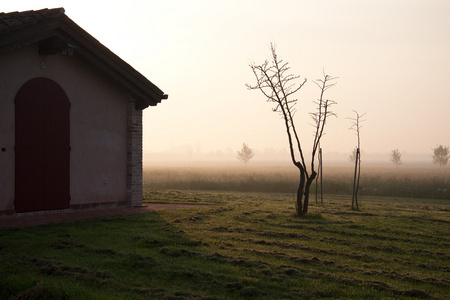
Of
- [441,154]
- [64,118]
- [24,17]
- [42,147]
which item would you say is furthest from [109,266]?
[441,154]

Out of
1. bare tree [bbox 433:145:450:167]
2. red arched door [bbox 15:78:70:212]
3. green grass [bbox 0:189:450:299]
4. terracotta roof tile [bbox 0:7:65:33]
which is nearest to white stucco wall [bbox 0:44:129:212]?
red arched door [bbox 15:78:70:212]

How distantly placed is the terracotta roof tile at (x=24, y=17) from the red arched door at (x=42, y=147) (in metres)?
1.34

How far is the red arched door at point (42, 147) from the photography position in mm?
10836

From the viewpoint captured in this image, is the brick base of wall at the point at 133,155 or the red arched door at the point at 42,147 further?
the brick base of wall at the point at 133,155

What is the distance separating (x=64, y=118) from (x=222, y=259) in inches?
262

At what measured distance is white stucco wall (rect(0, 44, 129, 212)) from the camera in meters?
10.6

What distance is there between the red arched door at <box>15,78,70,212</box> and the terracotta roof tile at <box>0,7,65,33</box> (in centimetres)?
134

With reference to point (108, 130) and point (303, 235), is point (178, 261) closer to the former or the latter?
point (303, 235)

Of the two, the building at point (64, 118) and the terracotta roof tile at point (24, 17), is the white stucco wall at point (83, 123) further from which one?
the terracotta roof tile at point (24, 17)

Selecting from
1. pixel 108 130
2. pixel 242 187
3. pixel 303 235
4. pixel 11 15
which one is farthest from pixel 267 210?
pixel 242 187

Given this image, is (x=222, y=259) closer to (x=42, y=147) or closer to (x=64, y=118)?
(x=42, y=147)

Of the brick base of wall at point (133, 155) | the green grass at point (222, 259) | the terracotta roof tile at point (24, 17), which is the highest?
the terracotta roof tile at point (24, 17)

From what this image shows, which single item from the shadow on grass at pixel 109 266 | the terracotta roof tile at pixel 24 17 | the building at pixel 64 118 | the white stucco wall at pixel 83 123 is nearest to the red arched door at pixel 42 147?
the building at pixel 64 118

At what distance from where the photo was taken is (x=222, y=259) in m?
7.06
